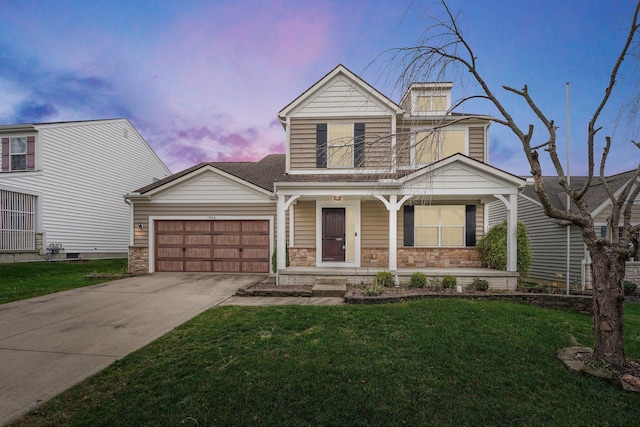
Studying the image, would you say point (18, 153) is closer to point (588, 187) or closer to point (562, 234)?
point (588, 187)

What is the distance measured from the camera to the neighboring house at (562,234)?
432 inches

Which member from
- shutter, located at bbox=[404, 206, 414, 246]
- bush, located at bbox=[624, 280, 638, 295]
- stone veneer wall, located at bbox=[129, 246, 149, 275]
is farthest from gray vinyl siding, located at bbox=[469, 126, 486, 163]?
stone veneer wall, located at bbox=[129, 246, 149, 275]

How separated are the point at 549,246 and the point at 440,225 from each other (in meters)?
6.14

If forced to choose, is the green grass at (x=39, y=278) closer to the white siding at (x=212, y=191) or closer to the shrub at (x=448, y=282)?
the white siding at (x=212, y=191)

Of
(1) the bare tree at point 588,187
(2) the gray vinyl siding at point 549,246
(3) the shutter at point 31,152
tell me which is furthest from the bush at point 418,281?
(3) the shutter at point 31,152

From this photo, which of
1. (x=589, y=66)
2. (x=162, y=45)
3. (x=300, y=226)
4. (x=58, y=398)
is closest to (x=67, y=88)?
(x=162, y=45)

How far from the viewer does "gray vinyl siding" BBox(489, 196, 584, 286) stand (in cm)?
1143

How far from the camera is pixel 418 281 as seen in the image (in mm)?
8227

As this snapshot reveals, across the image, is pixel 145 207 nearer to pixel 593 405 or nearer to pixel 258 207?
pixel 258 207

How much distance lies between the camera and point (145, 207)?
36.9 ft

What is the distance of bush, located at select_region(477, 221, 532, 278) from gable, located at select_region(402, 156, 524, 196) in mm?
1387

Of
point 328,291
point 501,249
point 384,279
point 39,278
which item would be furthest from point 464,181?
point 39,278

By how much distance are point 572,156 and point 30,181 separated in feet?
73.6

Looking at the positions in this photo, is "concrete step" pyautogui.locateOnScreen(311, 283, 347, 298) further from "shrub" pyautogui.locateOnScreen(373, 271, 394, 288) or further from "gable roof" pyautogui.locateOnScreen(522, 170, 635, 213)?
"gable roof" pyautogui.locateOnScreen(522, 170, 635, 213)
